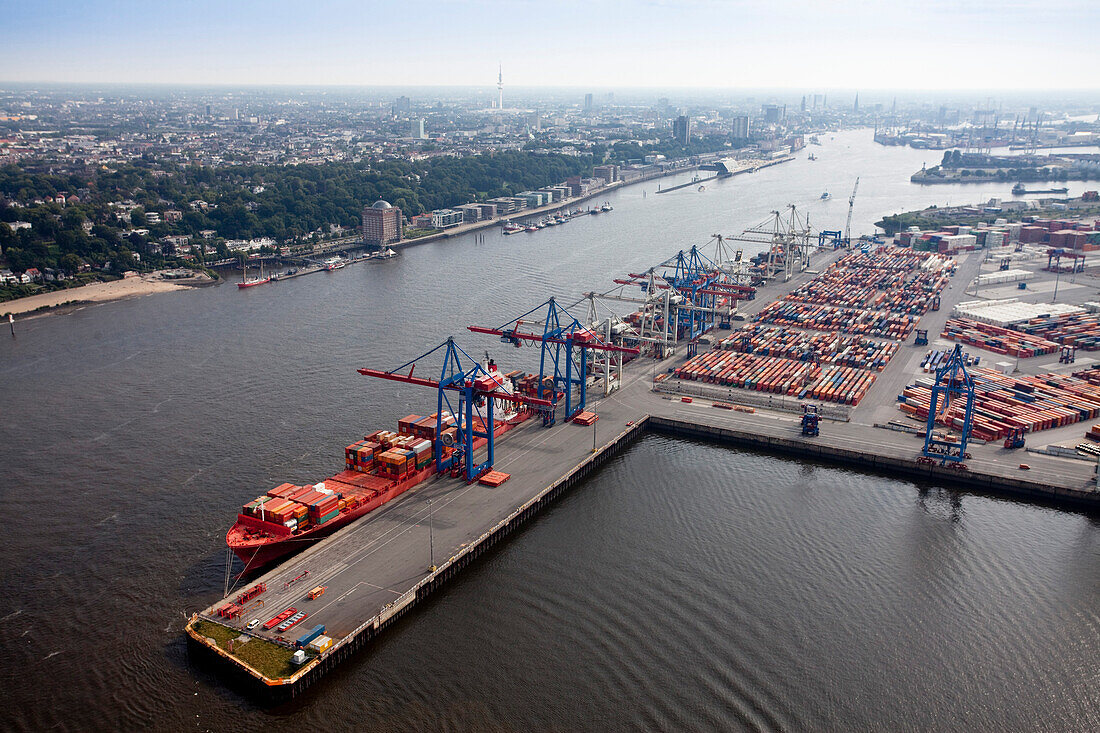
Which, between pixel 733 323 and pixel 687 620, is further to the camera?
pixel 733 323

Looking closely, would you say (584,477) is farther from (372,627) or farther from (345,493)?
(372,627)

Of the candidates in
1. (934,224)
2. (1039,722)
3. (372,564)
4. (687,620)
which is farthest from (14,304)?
(934,224)

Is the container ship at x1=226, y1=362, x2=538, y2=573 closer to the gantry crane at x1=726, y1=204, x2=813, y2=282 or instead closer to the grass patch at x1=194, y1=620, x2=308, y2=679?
the grass patch at x1=194, y1=620, x2=308, y2=679

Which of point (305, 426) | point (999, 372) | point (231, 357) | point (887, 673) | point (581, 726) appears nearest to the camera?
point (581, 726)

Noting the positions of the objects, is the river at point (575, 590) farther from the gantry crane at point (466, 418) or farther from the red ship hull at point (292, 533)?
the gantry crane at point (466, 418)

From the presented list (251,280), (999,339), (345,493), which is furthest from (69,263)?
(999,339)

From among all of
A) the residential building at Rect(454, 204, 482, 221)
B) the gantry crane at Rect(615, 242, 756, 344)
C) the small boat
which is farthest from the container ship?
the residential building at Rect(454, 204, 482, 221)

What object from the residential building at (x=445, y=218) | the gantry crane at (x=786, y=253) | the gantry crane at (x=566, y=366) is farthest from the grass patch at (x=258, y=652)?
the residential building at (x=445, y=218)

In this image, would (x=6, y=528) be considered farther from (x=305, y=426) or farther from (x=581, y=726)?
(x=581, y=726)
